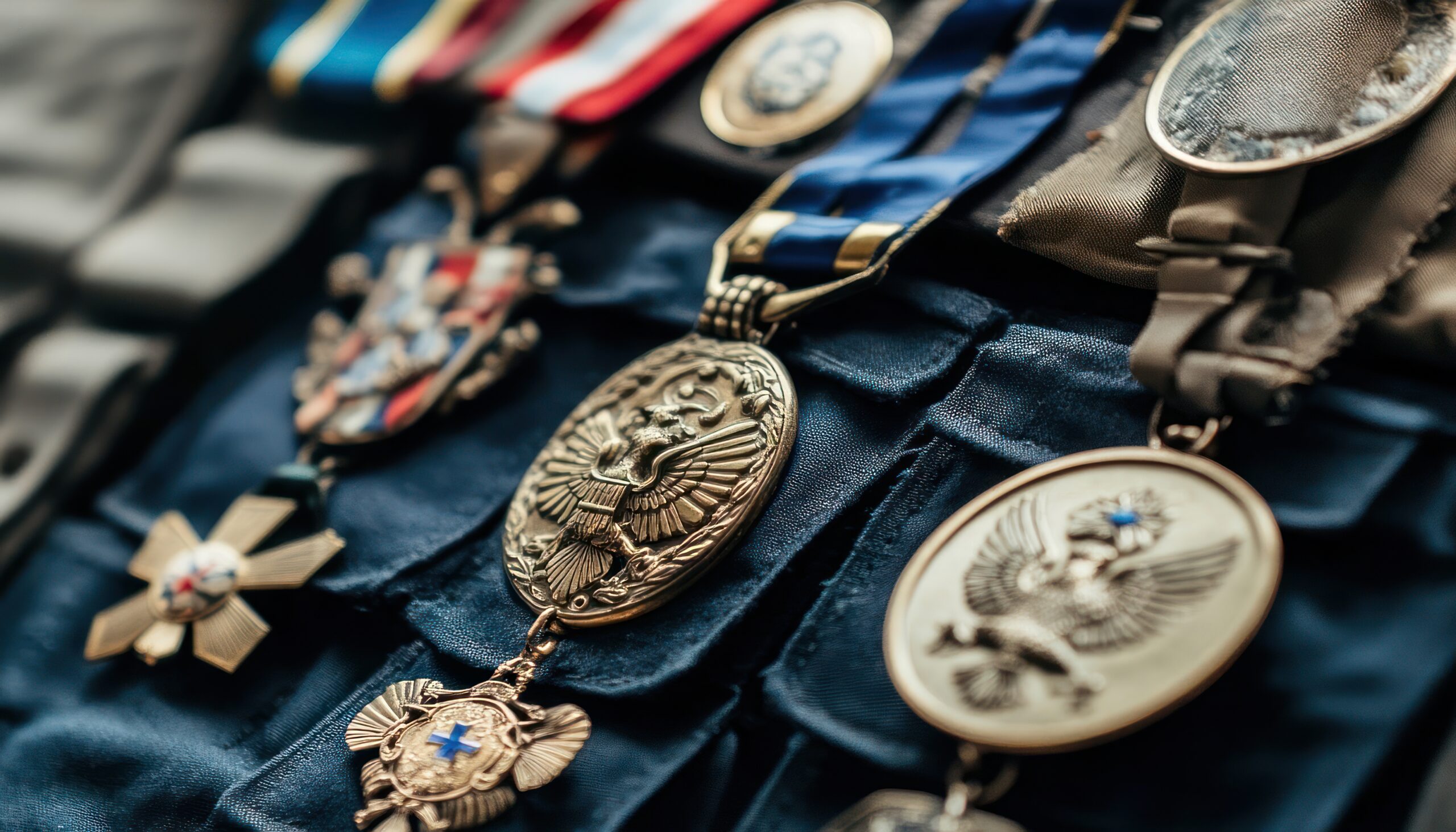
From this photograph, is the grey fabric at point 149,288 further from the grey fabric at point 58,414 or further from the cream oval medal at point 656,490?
the cream oval medal at point 656,490

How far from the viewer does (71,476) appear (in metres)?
1.51

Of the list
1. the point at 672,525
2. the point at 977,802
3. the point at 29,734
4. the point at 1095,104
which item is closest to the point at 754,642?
the point at 672,525

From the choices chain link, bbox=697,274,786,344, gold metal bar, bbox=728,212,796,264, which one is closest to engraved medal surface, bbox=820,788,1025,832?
chain link, bbox=697,274,786,344

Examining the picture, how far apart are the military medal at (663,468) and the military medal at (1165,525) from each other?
214 millimetres

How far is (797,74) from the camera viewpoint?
1395mm

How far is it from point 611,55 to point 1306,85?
0.96 m

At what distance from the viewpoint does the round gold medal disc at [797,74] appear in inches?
53.5

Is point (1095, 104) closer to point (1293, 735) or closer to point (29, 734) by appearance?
point (1293, 735)

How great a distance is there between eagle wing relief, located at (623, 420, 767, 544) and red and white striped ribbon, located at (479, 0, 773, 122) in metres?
0.65

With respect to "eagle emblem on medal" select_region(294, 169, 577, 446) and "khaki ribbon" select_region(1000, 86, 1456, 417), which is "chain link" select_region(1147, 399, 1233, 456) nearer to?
"khaki ribbon" select_region(1000, 86, 1456, 417)

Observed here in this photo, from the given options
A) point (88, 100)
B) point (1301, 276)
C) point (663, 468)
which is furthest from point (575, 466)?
point (88, 100)

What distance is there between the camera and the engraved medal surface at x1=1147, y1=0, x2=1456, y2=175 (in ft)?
2.87

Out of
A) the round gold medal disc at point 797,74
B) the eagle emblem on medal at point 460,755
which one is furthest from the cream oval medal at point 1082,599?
the round gold medal disc at point 797,74

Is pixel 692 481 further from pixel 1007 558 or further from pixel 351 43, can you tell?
pixel 351 43
